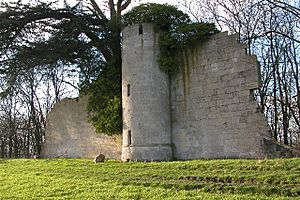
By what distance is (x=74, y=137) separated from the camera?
22.0m

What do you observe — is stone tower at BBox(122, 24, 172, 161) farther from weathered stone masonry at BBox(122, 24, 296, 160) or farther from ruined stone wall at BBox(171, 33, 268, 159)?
ruined stone wall at BBox(171, 33, 268, 159)

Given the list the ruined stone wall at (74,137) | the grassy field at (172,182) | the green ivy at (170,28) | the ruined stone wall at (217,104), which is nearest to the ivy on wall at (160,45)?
the green ivy at (170,28)

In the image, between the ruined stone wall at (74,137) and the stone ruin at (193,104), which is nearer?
the stone ruin at (193,104)

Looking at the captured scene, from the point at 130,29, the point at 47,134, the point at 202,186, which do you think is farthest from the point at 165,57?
the point at 47,134

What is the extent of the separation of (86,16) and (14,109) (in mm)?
19038

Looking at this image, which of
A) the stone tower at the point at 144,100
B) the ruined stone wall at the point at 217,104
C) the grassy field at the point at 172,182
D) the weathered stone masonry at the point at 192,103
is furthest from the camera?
the stone tower at the point at 144,100

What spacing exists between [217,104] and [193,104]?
1287mm

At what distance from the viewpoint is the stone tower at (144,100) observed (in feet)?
54.6

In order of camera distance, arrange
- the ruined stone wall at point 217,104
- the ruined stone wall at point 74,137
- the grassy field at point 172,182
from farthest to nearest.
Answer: the ruined stone wall at point 74,137
the ruined stone wall at point 217,104
the grassy field at point 172,182

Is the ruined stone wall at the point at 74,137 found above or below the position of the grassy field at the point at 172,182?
above

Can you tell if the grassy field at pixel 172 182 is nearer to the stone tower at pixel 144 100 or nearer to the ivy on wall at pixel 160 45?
the stone tower at pixel 144 100

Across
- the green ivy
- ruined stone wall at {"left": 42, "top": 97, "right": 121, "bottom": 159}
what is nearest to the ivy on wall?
the green ivy

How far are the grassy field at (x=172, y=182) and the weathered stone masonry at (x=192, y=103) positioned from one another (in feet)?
8.97

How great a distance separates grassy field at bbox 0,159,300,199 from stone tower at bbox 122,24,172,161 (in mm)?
2830
